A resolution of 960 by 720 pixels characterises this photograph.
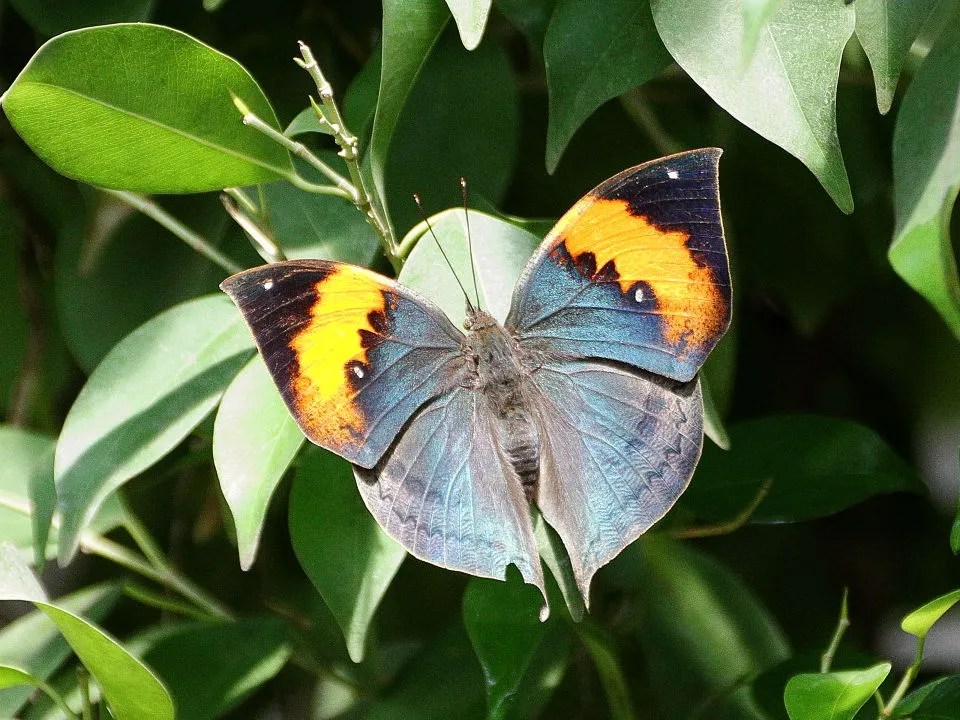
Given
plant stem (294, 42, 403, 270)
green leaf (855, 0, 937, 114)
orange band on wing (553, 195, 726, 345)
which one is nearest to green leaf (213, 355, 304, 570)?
plant stem (294, 42, 403, 270)

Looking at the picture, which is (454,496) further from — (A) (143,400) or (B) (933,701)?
(B) (933,701)

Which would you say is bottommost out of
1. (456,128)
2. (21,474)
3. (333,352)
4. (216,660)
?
(216,660)

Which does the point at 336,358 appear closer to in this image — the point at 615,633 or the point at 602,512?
the point at 602,512

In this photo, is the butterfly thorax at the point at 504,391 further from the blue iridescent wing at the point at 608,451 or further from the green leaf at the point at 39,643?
the green leaf at the point at 39,643

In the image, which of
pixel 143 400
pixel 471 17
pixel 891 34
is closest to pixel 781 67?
pixel 891 34

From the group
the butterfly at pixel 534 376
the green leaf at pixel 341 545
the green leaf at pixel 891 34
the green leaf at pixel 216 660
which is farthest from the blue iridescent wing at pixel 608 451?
the green leaf at pixel 216 660
